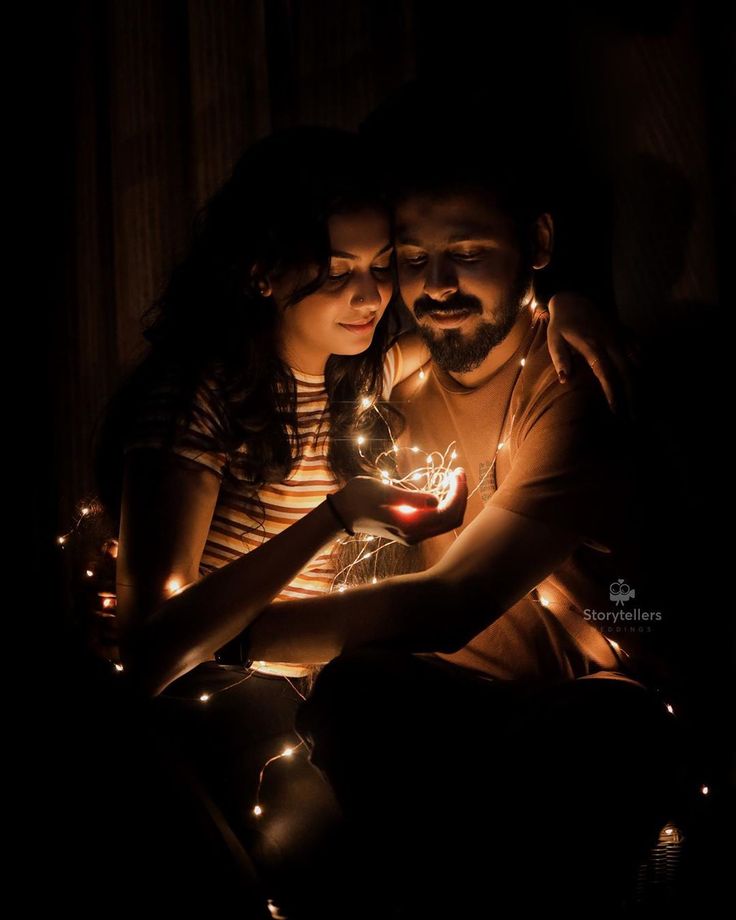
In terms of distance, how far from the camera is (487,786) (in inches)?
57.3

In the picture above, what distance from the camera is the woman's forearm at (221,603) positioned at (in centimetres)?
153

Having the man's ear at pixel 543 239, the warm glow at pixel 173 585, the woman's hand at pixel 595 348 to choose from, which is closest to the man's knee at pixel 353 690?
the warm glow at pixel 173 585

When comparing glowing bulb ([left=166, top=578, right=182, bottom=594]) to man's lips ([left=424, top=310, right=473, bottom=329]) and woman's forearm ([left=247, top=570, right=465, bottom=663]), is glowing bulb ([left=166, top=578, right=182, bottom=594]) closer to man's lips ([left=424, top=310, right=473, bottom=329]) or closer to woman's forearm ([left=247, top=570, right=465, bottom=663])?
woman's forearm ([left=247, top=570, right=465, bottom=663])

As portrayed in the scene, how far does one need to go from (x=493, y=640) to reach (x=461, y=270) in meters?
0.68

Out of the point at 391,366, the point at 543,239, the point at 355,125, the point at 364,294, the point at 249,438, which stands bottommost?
the point at 249,438

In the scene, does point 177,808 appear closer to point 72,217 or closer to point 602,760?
point 602,760

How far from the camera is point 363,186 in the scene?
1.76 metres

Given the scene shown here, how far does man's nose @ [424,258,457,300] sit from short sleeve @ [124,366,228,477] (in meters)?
0.44

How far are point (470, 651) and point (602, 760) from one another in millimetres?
368

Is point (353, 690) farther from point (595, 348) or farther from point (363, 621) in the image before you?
point (595, 348)

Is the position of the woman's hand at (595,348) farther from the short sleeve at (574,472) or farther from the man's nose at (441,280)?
the man's nose at (441,280)

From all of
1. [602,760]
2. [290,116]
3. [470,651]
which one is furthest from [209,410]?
[290,116]

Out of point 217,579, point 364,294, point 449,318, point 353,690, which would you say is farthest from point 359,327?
point 353,690

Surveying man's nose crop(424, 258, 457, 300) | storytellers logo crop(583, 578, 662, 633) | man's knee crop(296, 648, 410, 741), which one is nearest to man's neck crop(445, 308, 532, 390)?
man's nose crop(424, 258, 457, 300)
